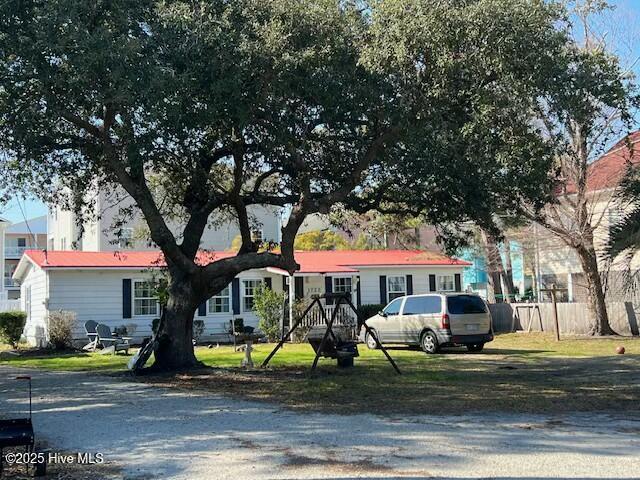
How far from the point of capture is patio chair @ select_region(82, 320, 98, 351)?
24.6m

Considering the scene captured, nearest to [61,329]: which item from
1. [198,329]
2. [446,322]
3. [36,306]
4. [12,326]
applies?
[12,326]

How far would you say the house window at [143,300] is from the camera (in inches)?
1107

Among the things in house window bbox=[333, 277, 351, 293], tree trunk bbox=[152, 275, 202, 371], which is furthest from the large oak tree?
house window bbox=[333, 277, 351, 293]

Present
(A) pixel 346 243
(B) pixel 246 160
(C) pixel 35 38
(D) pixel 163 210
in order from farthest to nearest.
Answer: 1. (A) pixel 346 243
2. (D) pixel 163 210
3. (B) pixel 246 160
4. (C) pixel 35 38

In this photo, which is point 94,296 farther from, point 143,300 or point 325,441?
point 325,441

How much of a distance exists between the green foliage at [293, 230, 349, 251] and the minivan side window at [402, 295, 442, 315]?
28.7 m

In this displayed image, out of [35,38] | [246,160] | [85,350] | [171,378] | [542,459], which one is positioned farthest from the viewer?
[85,350]

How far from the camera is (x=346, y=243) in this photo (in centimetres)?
5422

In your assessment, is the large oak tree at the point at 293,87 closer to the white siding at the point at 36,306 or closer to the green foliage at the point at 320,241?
the white siding at the point at 36,306

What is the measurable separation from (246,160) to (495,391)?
751cm

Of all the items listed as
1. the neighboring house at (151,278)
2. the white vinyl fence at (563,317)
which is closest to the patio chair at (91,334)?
the neighboring house at (151,278)

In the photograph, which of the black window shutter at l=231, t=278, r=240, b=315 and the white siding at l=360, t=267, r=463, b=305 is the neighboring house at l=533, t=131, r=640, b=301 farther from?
the black window shutter at l=231, t=278, r=240, b=315

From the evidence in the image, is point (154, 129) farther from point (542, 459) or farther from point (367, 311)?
point (367, 311)

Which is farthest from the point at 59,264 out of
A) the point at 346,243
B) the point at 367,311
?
the point at 346,243
